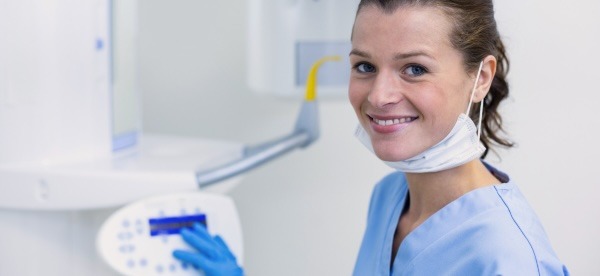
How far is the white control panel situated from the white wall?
2.22ft

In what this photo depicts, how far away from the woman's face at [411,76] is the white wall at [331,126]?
835mm

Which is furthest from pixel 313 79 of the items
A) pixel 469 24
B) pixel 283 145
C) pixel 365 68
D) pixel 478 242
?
pixel 478 242

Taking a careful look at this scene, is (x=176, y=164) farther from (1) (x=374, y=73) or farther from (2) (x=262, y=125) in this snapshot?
(2) (x=262, y=125)

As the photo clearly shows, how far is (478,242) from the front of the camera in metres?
1.04

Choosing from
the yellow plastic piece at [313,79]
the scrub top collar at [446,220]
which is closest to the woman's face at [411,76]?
the scrub top collar at [446,220]

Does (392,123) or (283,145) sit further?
(283,145)

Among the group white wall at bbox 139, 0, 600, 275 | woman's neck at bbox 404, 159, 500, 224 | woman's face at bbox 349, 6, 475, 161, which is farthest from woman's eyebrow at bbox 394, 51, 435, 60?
white wall at bbox 139, 0, 600, 275

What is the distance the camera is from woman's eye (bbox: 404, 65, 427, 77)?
108 cm

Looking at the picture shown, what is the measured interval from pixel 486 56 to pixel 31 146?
31.8 inches

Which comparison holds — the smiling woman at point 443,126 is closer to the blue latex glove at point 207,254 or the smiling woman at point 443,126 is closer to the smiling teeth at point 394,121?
the smiling teeth at point 394,121

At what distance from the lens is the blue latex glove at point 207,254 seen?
1.32 metres

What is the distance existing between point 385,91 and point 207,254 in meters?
0.47

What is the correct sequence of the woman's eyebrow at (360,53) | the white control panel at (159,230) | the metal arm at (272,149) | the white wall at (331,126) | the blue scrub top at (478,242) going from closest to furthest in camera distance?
the blue scrub top at (478,242), the woman's eyebrow at (360,53), the white control panel at (159,230), the metal arm at (272,149), the white wall at (331,126)

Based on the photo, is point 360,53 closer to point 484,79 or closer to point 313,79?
point 484,79
